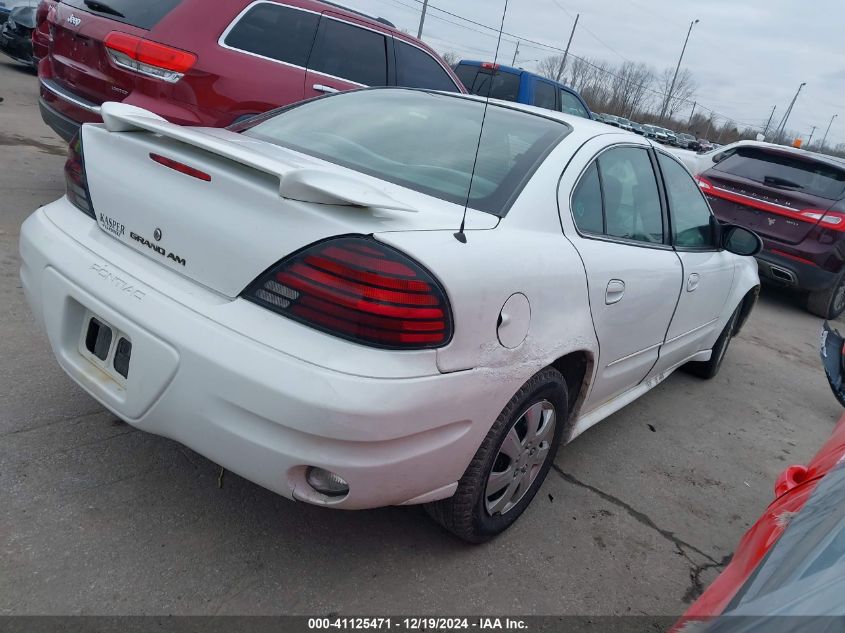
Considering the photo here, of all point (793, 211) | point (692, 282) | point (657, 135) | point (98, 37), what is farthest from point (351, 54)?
point (657, 135)

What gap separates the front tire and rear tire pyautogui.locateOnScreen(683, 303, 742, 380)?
2430 mm

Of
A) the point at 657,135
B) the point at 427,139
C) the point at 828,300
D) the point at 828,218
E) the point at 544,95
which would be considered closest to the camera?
the point at 427,139

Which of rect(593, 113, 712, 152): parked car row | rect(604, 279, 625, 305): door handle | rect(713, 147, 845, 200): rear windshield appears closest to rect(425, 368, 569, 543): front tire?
rect(604, 279, 625, 305): door handle

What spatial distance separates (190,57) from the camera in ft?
14.5

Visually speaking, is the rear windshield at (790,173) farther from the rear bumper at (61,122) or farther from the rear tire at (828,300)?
the rear bumper at (61,122)

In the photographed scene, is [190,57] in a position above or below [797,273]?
above

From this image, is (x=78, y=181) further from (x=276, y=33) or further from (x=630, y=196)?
A: (x=276, y=33)

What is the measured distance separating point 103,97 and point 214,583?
3796 mm

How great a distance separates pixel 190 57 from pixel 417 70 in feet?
7.41

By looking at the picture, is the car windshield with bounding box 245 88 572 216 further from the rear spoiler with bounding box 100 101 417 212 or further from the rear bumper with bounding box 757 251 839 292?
the rear bumper with bounding box 757 251 839 292

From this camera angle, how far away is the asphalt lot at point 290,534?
200cm

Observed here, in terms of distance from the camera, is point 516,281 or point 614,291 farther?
point 614,291

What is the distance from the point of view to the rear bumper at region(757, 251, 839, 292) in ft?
23.0

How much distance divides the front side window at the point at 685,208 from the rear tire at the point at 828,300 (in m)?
4.46
